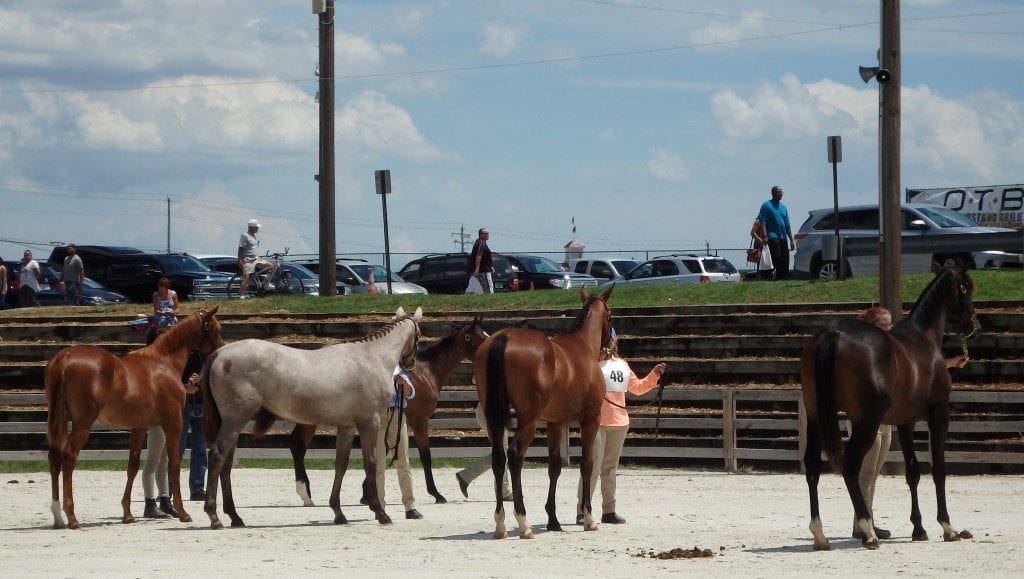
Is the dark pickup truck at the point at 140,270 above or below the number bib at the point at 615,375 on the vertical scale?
above

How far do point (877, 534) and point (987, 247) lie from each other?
13771 mm

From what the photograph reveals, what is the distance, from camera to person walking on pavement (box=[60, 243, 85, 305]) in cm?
3550

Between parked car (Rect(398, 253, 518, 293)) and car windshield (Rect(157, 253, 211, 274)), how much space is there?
18.4 feet

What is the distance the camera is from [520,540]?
1205 cm

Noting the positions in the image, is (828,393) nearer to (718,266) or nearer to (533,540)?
(533,540)

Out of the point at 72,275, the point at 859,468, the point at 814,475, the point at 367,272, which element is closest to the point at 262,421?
the point at 814,475

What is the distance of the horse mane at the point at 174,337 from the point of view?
46.6 ft

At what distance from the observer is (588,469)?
1293 cm

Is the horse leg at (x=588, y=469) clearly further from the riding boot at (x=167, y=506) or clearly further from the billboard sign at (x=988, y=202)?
the billboard sign at (x=988, y=202)

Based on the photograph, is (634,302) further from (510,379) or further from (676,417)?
(510,379)

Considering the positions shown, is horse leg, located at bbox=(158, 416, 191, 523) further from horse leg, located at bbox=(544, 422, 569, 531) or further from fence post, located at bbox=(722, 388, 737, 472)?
fence post, located at bbox=(722, 388, 737, 472)

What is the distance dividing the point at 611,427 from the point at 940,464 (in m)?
3.02

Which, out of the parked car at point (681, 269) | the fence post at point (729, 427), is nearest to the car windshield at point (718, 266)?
the parked car at point (681, 269)

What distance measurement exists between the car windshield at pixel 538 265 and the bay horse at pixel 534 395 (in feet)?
90.6
